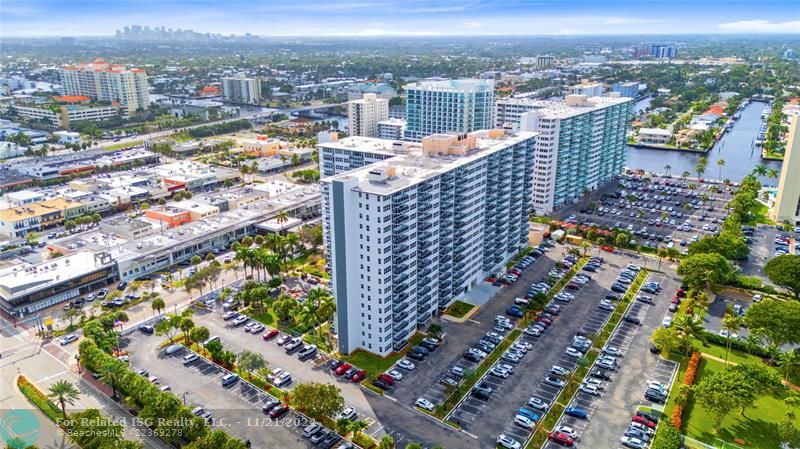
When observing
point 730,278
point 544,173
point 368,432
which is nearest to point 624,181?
point 544,173

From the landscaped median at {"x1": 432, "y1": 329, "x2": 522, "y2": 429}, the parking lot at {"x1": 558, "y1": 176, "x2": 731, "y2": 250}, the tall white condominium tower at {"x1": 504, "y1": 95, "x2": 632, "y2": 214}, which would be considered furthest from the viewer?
the tall white condominium tower at {"x1": 504, "y1": 95, "x2": 632, "y2": 214}

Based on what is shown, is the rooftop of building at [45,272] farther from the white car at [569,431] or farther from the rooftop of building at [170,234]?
the white car at [569,431]

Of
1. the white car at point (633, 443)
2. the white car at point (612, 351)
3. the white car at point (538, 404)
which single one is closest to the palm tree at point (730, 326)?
the white car at point (612, 351)

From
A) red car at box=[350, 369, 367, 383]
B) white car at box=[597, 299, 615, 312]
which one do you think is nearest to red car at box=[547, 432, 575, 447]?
red car at box=[350, 369, 367, 383]

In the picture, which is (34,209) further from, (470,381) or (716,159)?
(716,159)

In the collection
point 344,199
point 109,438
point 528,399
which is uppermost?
point 344,199

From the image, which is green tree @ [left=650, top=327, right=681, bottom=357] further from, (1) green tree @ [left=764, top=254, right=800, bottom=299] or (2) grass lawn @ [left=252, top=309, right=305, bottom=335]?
(2) grass lawn @ [left=252, top=309, right=305, bottom=335]

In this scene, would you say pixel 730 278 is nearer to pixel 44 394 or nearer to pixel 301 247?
pixel 301 247
